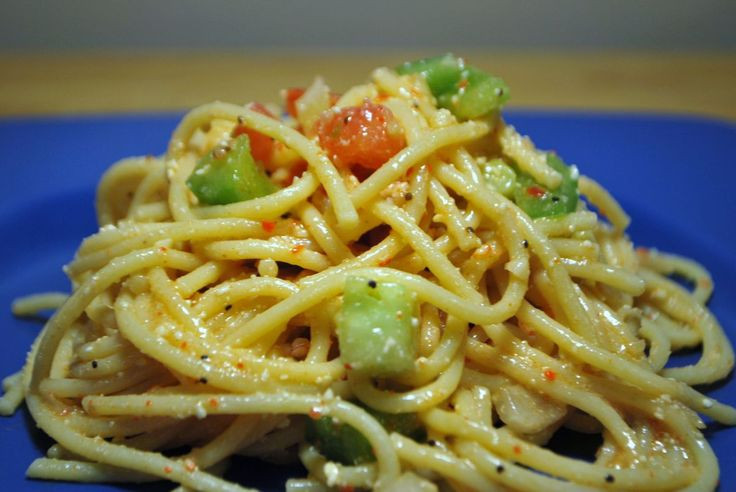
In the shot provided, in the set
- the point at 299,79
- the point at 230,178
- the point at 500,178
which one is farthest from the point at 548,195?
the point at 299,79

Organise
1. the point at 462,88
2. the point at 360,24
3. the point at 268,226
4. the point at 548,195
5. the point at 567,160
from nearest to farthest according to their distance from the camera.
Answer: the point at 268,226 → the point at 548,195 → the point at 462,88 → the point at 567,160 → the point at 360,24

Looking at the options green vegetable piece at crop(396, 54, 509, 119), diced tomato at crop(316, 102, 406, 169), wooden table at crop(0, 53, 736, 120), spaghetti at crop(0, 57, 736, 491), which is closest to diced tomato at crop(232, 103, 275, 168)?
spaghetti at crop(0, 57, 736, 491)

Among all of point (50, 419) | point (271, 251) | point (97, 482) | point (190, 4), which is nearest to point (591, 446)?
point (271, 251)

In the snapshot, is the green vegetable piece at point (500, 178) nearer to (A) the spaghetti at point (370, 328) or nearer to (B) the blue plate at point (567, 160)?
(A) the spaghetti at point (370, 328)

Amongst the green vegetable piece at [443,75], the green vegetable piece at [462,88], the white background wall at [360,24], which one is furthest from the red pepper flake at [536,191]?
the white background wall at [360,24]

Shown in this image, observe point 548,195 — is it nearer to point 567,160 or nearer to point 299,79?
point 567,160
